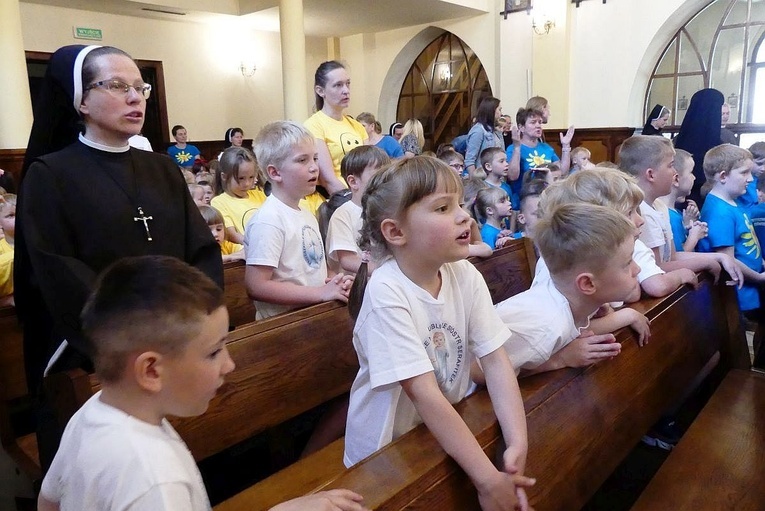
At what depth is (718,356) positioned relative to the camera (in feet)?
8.78

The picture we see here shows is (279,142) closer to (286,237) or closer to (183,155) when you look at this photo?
(286,237)

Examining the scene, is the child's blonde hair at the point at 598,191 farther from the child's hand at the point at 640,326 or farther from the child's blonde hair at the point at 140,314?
the child's blonde hair at the point at 140,314

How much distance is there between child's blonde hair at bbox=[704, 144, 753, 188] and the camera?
10.7 feet

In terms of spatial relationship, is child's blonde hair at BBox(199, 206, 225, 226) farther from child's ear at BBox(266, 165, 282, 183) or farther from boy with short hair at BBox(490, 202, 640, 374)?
boy with short hair at BBox(490, 202, 640, 374)

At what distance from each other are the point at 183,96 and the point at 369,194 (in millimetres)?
9591

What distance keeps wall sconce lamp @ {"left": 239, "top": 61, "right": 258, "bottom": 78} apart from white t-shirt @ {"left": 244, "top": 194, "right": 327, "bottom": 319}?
925cm

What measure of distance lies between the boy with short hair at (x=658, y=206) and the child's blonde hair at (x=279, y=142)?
58.2 inches

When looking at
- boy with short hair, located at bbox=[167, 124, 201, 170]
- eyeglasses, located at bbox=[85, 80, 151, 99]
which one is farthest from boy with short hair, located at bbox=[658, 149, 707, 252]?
boy with short hair, located at bbox=[167, 124, 201, 170]

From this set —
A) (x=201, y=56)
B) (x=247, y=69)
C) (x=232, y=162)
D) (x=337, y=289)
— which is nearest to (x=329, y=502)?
(x=337, y=289)

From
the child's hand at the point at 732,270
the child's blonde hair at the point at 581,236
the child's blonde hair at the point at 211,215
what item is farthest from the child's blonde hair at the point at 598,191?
the child's blonde hair at the point at 211,215

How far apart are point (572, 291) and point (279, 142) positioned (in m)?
1.27

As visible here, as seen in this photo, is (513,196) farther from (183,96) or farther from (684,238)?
(183,96)

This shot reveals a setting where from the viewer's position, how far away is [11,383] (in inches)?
81.6

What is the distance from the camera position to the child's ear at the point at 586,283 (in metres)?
1.60
